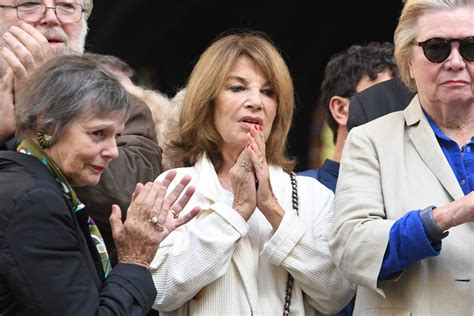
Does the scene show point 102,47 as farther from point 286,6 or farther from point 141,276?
point 141,276

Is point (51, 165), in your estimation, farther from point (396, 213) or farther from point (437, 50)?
point (437, 50)

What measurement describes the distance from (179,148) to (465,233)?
126cm

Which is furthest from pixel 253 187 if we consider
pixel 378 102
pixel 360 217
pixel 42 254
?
pixel 42 254

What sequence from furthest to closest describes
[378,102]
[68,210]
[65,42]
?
1. [378,102]
2. [65,42]
3. [68,210]

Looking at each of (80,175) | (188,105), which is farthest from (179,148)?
(80,175)

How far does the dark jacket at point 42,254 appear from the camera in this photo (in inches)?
143

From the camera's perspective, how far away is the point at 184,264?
4500mm

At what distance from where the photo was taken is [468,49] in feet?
14.5

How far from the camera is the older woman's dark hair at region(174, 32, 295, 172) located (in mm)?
4918

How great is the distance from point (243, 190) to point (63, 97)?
962mm

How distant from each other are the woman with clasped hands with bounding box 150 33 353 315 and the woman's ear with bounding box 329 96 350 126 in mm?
1098

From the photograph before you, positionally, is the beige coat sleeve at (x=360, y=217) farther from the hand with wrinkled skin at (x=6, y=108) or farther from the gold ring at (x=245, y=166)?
the hand with wrinkled skin at (x=6, y=108)

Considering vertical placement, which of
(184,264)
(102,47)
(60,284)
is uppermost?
Result: (60,284)

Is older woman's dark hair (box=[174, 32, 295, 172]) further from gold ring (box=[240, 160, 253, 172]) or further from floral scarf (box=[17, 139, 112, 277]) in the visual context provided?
floral scarf (box=[17, 139, 112, 277])
